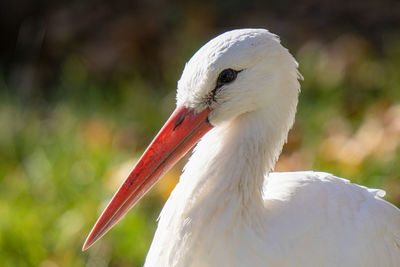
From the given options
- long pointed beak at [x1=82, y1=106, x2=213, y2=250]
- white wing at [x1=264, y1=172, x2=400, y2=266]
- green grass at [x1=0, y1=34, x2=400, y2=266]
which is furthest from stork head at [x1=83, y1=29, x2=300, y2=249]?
green grass at [x1=0, y1=34, x2=400, y2=266]

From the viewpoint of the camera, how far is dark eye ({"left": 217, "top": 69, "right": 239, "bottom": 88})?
247 centimetres

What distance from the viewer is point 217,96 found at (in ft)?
8.29

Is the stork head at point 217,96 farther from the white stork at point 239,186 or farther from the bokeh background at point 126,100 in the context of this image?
the bokeh background at point 126,100

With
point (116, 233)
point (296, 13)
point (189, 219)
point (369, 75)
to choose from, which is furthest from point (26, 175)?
point (296, 13)

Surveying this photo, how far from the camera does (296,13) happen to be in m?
6.60

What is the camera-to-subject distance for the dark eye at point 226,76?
247 centimetres

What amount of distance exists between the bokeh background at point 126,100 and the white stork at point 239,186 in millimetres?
1254

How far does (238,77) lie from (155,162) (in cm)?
47

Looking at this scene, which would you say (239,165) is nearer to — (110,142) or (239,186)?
(239,186)

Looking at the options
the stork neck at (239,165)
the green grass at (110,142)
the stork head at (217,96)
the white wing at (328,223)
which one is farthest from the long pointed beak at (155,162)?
the green grass at (110,142)

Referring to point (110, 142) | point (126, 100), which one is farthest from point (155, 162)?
point (126, 100)

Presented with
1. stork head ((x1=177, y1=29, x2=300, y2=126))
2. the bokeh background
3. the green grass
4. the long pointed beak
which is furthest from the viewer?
the bokeh background

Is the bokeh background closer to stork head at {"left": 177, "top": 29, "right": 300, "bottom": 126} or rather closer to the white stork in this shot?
the white stork

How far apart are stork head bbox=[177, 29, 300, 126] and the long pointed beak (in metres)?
0.05
